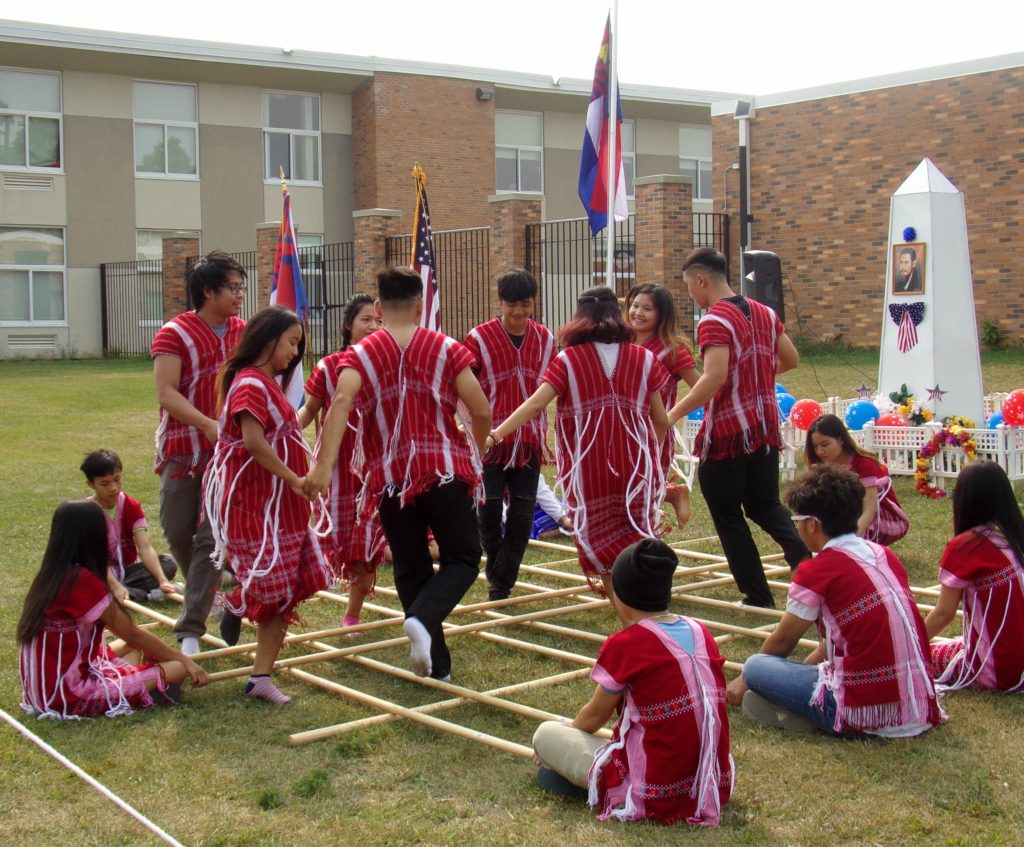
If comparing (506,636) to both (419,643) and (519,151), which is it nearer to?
(419,643)

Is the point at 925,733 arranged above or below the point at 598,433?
below

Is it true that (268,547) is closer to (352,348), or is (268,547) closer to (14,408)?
(352,348)

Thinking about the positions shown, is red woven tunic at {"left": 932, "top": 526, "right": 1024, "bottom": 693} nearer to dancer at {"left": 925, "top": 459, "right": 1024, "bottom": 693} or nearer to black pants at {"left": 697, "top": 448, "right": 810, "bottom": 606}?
dancer at {"left": 925, "top": 459, "right": 1024, "bottom": 693}

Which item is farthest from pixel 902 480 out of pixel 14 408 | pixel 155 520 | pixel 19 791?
pixel 14 408

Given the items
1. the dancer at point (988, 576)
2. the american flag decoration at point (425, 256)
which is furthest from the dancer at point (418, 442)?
the american flag decoration at point (425, 256)

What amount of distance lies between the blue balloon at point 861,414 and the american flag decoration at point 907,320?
3.33ft

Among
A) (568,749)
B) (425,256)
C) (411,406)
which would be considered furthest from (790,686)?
(425,256)

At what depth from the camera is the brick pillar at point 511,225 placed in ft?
71.5

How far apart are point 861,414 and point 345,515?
21.1ft

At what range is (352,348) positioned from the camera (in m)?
5.22

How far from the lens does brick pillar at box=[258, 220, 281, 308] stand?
83.1ft

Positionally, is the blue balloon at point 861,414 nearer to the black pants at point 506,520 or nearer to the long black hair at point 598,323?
the black pants at point 506,520

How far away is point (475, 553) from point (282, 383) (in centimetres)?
121

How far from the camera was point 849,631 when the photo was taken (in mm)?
4277
